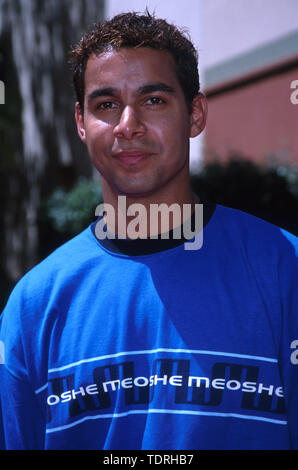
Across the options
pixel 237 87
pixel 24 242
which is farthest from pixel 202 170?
pixel 24 242

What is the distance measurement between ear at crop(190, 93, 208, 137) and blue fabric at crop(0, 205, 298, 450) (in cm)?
41

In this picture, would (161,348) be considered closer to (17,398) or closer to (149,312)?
(149,312)

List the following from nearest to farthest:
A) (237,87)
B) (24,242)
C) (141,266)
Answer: (141,266) < (237,87) < (24,242)

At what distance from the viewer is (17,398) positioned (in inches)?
77.7

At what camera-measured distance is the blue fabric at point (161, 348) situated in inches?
71.9

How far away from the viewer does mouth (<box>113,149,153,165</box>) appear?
1.95 metres

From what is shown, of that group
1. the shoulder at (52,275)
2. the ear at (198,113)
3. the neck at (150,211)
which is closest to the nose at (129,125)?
the neck at (150,211)

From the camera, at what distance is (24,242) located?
10930mm

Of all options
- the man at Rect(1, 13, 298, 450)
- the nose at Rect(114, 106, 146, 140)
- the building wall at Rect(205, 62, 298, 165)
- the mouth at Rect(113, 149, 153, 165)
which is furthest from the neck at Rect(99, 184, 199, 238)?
the building wall at Rect(205, 62, 298, 165)

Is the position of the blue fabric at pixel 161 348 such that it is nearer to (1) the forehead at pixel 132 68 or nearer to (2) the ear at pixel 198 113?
(2) the ear at pixel 198 113

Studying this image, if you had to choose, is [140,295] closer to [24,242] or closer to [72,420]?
[72,420]

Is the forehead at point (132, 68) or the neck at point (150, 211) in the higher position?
the forehead at point (132, 68)

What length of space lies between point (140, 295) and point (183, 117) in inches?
27.6

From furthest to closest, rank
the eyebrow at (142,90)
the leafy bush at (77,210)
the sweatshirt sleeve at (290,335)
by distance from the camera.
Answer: the leafy bush at (77,210)
the eyebrow at (142,90)
the sweatshirt sleeve at (290,335)
